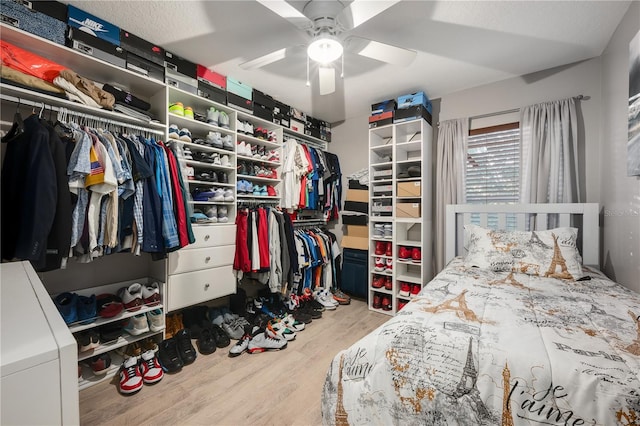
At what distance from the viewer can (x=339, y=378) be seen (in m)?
0.99

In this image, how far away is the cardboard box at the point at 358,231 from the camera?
3.26m

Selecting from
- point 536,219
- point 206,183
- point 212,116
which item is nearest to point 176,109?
point 212,116

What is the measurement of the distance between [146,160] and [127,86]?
2.35 ft

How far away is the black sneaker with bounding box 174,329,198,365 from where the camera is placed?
1.91 metres

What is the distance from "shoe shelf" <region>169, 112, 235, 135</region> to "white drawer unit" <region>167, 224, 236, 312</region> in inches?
35.2

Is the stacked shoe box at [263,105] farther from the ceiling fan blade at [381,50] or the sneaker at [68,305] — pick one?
the sneaker at [68,305]

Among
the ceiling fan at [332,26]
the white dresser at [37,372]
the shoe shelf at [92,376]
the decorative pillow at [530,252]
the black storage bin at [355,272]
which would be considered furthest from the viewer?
the black storage bin at [355,272]

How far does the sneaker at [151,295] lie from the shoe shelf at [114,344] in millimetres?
233

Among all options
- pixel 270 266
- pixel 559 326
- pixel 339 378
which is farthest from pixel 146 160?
pixel 559 326

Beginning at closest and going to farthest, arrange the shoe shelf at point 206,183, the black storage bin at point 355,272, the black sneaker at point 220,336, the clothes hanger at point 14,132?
the clothes hanger at point 14,132, the black sneaker at point 220,336, the shoe shelf at point 206,183, the black storage bin at point 355,272

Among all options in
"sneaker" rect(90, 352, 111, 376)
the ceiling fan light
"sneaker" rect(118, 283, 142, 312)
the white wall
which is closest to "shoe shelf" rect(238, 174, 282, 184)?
"sneaker" rect(118, 283, 142, 312)

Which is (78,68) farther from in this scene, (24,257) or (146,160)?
(24,257)

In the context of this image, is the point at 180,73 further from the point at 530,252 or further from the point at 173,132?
the point at 530,252

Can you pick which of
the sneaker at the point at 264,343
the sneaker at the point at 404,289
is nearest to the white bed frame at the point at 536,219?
the sneaker at the point at 404,289
